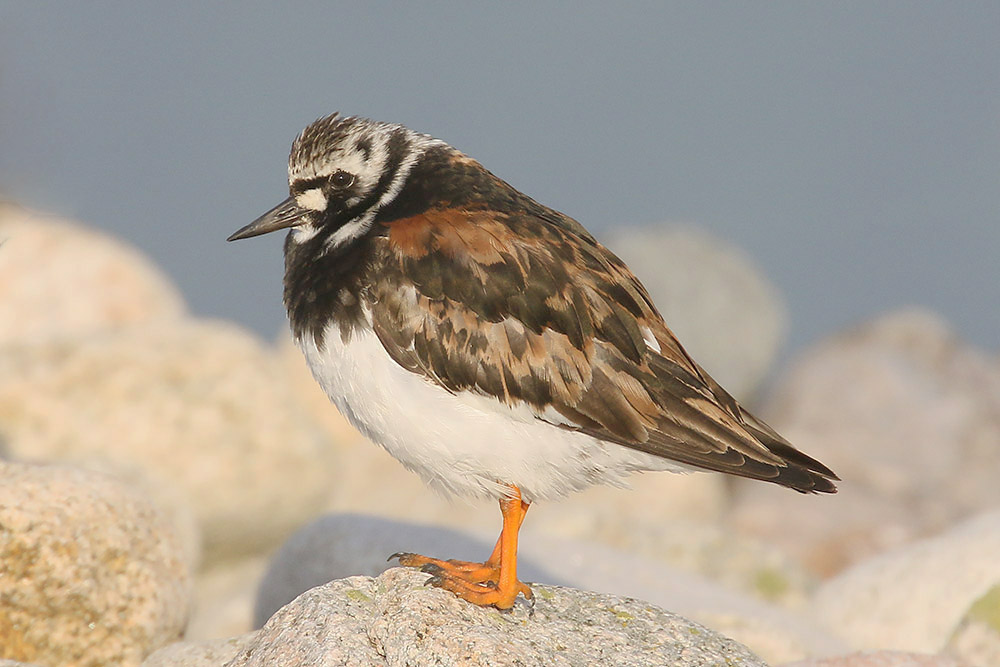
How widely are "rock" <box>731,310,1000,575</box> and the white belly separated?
10095 millimetres

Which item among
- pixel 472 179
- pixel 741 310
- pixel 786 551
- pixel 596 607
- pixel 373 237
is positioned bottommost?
pixel 596 607

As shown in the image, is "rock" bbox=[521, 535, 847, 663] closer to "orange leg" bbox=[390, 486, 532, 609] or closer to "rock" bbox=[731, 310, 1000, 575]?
"orange leg" bbox=[390, 486, 532, 609]

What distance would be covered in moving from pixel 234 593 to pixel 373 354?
6.53m

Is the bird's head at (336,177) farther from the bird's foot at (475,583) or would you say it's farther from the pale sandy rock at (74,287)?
the pale sandy rock at (74,287)

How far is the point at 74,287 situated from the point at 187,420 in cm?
520

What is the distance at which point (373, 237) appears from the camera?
7.12 meters

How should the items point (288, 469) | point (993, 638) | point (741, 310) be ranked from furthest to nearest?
point (741, 310) < point (288, 469) < point (993, 638)

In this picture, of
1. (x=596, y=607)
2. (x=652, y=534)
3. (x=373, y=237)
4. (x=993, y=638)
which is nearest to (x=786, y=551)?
(x=652, y=534)

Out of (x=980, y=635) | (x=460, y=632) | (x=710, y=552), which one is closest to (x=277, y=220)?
(x=460, y=632)

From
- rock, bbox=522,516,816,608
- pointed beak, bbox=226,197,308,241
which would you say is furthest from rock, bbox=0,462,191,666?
rock, bbox=522,516,816,608

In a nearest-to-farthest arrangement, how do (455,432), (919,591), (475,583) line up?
(455,432) < (475,583) < (919,591)

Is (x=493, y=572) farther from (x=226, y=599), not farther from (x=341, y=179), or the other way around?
(x=226, y=599)

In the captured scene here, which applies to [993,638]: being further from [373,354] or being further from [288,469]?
[288,469]

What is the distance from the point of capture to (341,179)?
7559 millimetres
